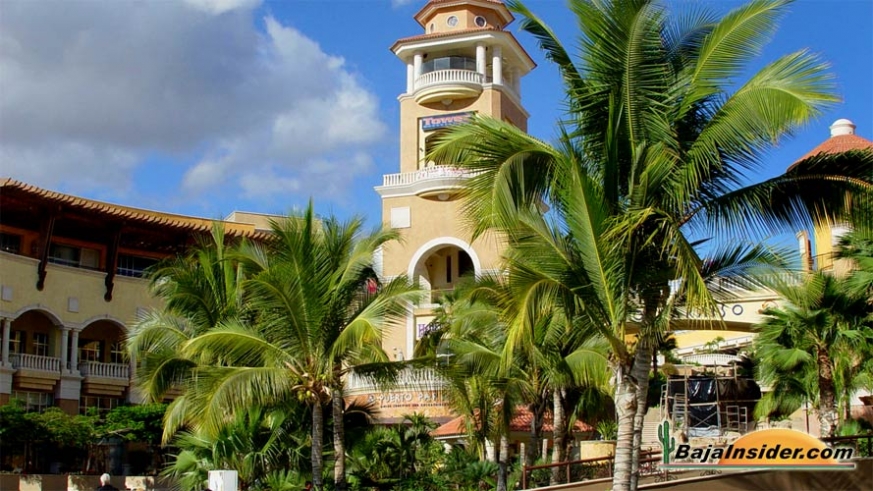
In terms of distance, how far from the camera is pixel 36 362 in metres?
41.9

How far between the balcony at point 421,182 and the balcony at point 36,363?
15280 mm

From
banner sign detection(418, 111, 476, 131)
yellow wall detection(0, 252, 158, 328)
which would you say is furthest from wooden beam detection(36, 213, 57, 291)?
banner sign detection(418, 111, 476, 131)

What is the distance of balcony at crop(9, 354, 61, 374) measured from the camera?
135ft

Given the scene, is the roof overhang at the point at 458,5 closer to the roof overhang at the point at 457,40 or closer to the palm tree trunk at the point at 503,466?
Answer: the roof overhang at the point at 457,40

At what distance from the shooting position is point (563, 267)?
1466cm

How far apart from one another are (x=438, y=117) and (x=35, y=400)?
2055 cm

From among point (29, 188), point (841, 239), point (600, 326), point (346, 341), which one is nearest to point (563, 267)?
point (600, 326)

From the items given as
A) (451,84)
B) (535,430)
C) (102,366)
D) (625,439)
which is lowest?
(535,430)

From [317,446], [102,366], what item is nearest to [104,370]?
[102,366]

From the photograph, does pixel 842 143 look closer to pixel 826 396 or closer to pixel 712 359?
pixel 712 359

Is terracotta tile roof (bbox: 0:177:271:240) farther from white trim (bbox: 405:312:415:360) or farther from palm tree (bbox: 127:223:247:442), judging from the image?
palm tree (bbox: 127:223:247:442)

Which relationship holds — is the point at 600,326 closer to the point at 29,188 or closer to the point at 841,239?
the point at 841,239

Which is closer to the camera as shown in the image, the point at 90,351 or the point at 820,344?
the point at 820,344

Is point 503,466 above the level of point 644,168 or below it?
below
